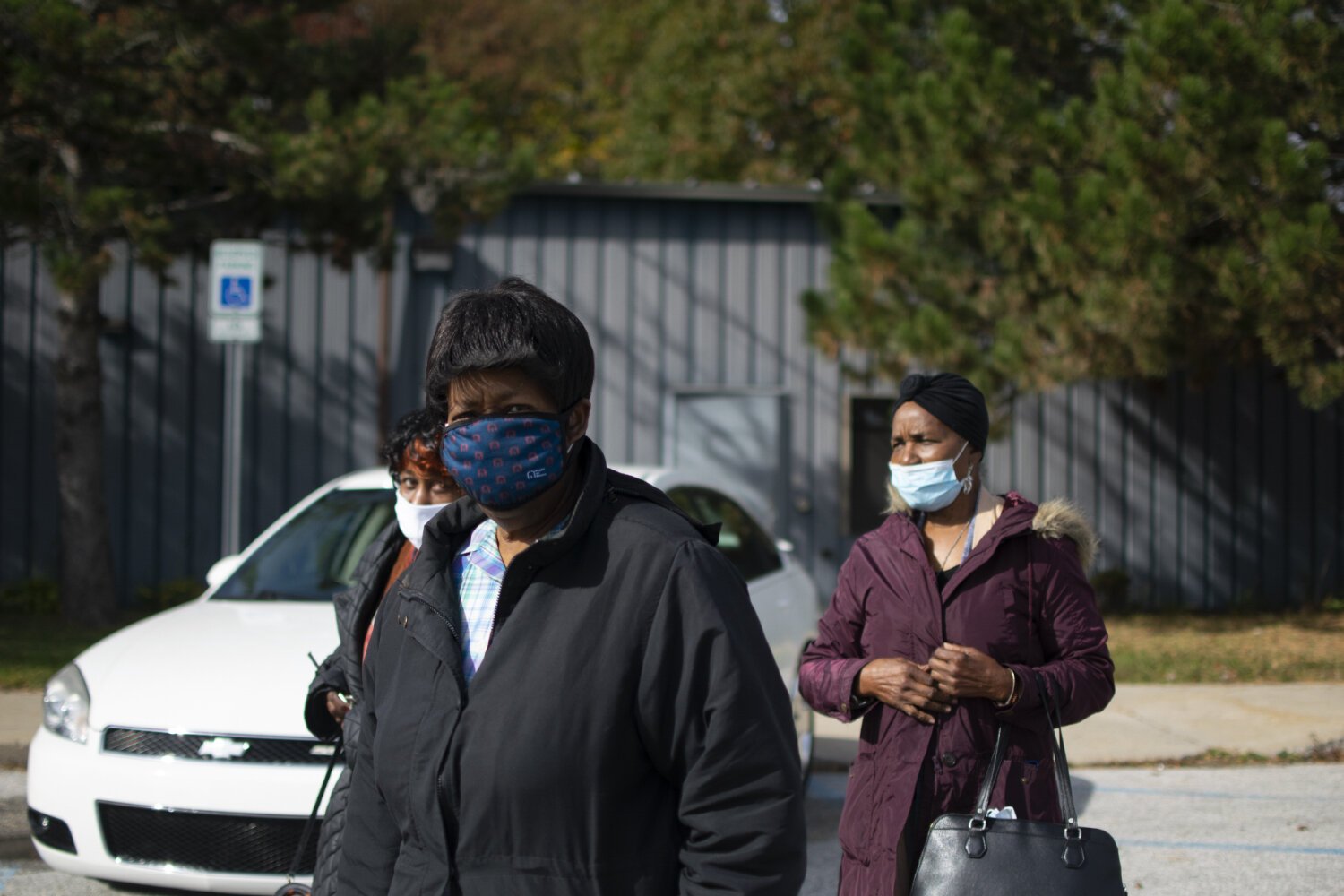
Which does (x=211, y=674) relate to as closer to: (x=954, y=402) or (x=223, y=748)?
(x=223, y=748)

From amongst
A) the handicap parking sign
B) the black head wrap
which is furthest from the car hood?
the handicap parking sign

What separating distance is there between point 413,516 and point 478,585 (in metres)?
1.47

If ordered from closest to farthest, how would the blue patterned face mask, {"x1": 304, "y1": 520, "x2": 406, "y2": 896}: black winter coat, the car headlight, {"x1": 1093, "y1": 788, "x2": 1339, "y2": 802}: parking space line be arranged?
the blue patterned face mask < {"x1": 304, "y1": 520, "x2": 406, "y2": 896}: black winter coat < the car headlight < {"x1": 1093, "y1": 788, "x2": 1339, "y2": 802}: parking space line

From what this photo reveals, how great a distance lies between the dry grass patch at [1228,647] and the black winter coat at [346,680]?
732cm

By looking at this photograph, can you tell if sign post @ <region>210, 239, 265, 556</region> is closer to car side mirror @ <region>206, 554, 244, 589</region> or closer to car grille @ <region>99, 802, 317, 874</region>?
car side mirror @ <region>206, 554, 244, 589</region>

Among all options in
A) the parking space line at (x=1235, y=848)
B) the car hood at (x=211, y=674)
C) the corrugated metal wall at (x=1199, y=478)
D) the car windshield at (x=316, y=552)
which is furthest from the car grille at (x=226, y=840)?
the corrugated metal wall at (x=1199, y=478)

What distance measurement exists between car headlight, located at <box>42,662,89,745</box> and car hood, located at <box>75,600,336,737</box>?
0.04 metres

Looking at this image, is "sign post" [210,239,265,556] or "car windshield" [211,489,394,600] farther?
"sign post" [210,239,265,556]

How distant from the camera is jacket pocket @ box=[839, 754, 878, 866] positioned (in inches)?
127

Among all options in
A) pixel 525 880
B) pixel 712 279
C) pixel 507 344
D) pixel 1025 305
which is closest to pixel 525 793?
pixel 525 880

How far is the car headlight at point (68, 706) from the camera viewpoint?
488 centimetres

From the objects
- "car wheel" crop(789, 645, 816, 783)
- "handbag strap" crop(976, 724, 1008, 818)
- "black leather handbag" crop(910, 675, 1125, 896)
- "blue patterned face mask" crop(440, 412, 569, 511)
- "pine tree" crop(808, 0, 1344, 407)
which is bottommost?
"car wheel" crop(789, 645, 816, 783)

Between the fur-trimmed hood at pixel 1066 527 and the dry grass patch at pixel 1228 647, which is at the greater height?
the fur-trimmed hood at pixel 1066 527

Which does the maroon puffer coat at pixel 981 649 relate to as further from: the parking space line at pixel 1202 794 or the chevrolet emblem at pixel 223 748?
the parking space line at pixel 1202 794
